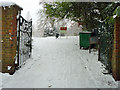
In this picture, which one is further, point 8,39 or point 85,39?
point 85,39

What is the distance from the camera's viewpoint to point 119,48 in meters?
4.08

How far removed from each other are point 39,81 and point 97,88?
178 centimetres

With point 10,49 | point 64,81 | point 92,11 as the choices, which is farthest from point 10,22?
point 92,11

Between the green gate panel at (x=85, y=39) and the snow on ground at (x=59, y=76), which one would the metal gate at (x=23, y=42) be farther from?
the green gate panel at (x=85, y=39)

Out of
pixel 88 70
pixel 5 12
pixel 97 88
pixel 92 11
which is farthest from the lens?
pixel 92 11

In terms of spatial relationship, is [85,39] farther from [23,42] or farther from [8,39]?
[8,39]

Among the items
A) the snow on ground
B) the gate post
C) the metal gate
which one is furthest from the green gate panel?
the gate post

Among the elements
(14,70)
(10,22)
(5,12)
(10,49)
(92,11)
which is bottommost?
(14,70)

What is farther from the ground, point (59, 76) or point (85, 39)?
point (85, 39)

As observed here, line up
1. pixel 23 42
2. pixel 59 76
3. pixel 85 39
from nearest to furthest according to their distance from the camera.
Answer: pixel 59 76 → pixel 23 42 → pixel 85 39

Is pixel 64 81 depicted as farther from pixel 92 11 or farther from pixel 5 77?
pixel 92 11

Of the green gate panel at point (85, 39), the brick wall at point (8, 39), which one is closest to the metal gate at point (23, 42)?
the brick wall at point (8, 39)

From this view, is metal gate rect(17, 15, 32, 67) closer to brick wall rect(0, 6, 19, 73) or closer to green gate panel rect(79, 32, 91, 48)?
brick wall rect(0, 6, 19, 73)

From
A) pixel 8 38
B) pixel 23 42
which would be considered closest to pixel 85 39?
pixel 23 42
